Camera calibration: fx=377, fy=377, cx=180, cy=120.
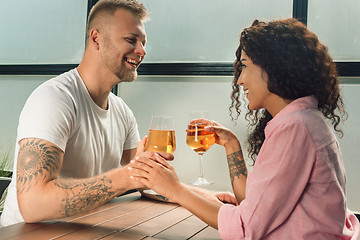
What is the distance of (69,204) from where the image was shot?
1446mm

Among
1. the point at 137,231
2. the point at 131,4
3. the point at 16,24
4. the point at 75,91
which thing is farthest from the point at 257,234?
the point at 16,24

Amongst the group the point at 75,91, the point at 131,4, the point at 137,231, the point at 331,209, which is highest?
the point at 131,4

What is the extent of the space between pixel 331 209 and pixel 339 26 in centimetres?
172

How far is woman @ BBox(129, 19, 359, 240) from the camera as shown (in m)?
1.16

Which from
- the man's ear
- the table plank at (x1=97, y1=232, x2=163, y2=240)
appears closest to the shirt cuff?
the table plank at (x1=97, y1=232, x2=163, y2=240)

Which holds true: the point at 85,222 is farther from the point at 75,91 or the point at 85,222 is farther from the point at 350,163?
the point at 350,163

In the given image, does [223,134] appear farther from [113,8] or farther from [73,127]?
[113,8]

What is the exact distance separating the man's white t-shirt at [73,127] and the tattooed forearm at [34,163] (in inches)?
1.6

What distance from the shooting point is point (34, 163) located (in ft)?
4.82

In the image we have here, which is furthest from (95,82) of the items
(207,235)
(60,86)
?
(207,235)

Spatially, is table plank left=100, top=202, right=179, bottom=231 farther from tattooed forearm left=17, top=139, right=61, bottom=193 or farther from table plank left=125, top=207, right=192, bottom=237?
tattooed forearm left=17, top=139, right=61, bottom=193

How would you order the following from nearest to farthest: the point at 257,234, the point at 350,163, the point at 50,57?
the point at 257,234 < the point at 350,163 < the point at 50,57

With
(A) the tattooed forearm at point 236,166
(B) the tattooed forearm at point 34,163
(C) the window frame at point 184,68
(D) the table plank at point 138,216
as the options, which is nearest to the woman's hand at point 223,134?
(A) the tattooed forearm at point 236,166

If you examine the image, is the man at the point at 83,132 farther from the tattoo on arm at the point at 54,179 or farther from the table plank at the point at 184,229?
the table plank at the point at 184,229
